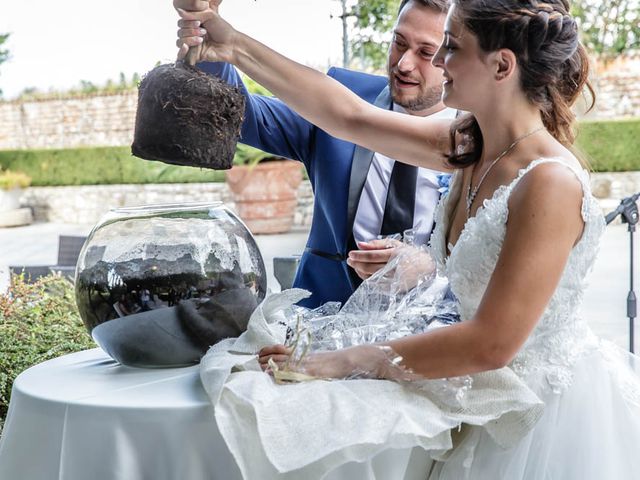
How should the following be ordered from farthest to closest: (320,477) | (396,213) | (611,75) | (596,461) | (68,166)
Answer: (68,166) → (611,75) → (396,213) → (596,461) → (320,477)

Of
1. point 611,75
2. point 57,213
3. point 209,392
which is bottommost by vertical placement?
point 57,213

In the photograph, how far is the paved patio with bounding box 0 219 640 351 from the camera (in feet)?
20.1

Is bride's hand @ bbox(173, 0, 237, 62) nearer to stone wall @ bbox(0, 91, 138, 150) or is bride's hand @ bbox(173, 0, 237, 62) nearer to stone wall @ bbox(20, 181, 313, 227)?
stone wall @ bbox(20, 181, 313, 227)

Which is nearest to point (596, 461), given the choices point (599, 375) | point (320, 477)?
point (599, 375)

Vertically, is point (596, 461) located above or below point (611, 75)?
above

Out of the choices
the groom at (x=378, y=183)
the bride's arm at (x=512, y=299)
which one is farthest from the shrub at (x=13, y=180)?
the bride's arm at (x=512, y=299)

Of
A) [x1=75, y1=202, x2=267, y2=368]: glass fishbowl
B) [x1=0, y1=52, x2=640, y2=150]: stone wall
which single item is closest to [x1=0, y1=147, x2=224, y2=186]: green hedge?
[x1=0, y1=52, x2=640, y2=150]: stone wall

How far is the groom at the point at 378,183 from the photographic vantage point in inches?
94.3

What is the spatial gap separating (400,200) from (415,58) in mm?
401

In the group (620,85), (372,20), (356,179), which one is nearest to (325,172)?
(356,179)

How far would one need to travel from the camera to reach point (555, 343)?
1521mm

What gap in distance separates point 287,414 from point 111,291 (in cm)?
45

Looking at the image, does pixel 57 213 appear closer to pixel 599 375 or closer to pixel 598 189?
pixel 598 189

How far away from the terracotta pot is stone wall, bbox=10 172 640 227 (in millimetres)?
618
